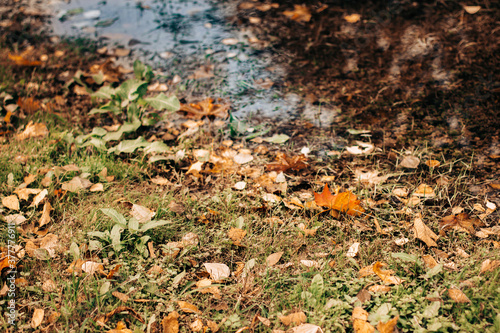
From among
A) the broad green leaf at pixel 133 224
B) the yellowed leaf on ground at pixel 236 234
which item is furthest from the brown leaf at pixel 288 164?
the broad green leaf at pixel 133 224

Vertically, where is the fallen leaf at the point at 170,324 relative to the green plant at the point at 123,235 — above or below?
below

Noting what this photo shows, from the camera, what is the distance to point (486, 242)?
5.49 ft

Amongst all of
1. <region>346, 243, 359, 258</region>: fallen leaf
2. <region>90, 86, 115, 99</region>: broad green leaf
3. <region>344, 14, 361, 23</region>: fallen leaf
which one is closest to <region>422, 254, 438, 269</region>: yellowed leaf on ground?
<region>346, 243, 359, 258</region>: fallen leaf

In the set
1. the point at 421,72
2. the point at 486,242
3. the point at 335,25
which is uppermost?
the point at 335,25

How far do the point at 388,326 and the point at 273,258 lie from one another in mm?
564

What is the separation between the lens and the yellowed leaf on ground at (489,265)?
4.94 ft

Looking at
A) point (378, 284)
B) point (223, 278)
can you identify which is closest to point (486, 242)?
point (378, 284)

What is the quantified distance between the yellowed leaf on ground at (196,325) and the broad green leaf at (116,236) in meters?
0.53

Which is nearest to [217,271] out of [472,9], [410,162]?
[410,162]

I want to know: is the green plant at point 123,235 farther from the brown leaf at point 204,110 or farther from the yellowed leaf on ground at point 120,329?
the brown leaf at point 204,110

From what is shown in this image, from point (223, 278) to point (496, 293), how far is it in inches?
44.5

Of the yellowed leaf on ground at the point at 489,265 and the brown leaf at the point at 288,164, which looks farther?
the brown leaf at the point at 288,164

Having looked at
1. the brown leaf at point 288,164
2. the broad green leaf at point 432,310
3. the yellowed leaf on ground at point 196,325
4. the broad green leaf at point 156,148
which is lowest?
the broad green leaf at point 432,310

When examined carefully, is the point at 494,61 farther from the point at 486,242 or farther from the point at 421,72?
the point at 486,242
